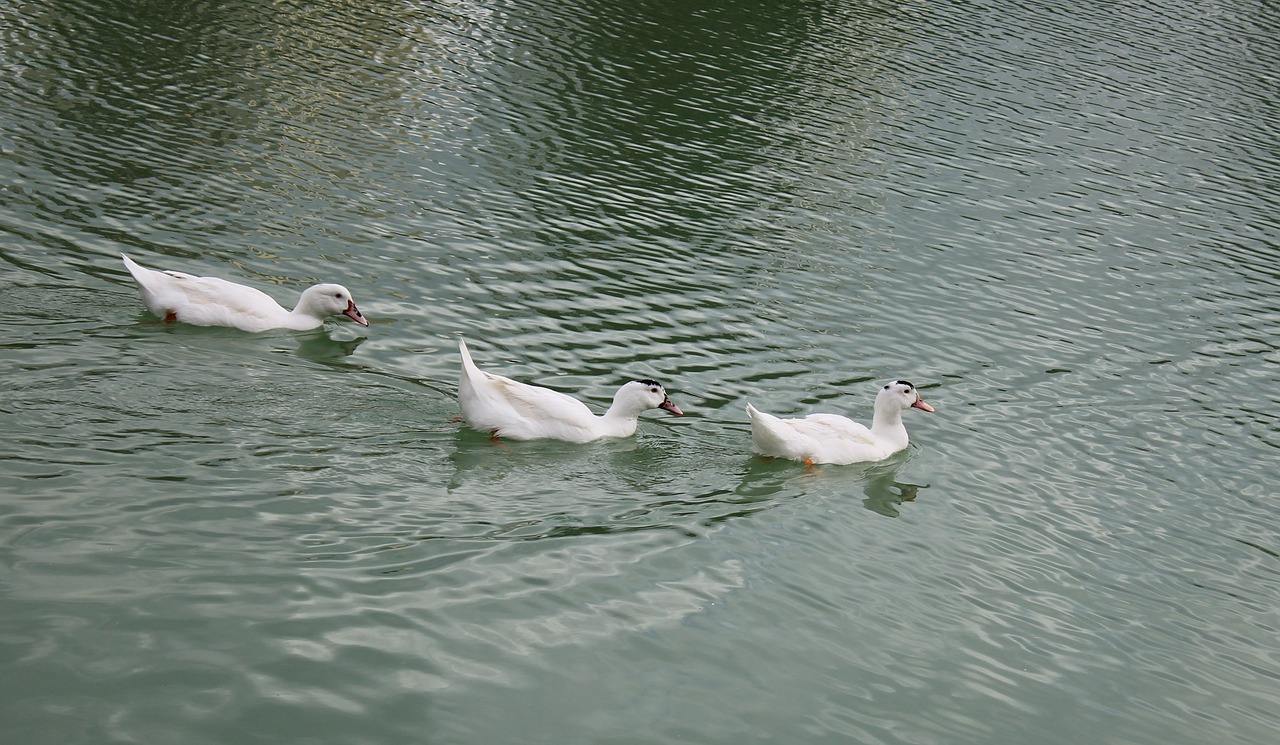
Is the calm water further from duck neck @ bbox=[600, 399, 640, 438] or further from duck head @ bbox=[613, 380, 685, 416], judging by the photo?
duck head @ bbox=[613, 380, 685, 416]

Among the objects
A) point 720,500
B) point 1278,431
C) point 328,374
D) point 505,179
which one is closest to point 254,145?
point 505,179

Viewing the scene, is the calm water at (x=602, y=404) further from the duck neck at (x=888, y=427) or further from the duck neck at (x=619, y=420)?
the duck neck at (x=888, y=427)

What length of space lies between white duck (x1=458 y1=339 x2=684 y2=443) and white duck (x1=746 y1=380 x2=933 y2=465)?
4.13ft

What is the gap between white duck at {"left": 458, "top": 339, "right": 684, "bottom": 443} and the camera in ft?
41.8

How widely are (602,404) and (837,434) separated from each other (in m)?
2.73

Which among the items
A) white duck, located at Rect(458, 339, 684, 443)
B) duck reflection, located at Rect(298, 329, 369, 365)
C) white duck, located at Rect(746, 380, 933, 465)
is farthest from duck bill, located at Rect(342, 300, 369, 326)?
white duck, located at Rect(746, 380, 933, 465)

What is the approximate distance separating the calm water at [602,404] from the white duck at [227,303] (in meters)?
0.26

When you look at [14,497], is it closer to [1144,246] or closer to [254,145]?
[254,145]

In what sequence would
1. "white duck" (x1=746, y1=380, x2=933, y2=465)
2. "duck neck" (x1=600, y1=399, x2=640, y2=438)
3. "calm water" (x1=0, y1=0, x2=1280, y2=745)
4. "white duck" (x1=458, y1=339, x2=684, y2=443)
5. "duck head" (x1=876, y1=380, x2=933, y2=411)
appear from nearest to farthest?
Answer: "calm water" (x1=0, y1=0, x2=1280, y2=745) < "white duck" (x1=458, y1=339, x2=684, y2=443) < "white duck" (x1=746, y1=380, x2=933, y2=465) < "duck neck" (x1=600, y1=399, x2=640, y2=438) < "duck head" (x1=876, y1=380, x2=933, y2=411)

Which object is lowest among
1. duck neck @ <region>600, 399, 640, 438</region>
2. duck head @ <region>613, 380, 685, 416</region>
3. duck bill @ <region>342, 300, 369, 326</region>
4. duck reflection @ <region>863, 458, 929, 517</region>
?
duck reflection @ <region>863, 458, 929, 517</region>

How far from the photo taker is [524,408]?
12875 millimetres

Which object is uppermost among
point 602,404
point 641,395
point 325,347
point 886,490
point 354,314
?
point 354,314

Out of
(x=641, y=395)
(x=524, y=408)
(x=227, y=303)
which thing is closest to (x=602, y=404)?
(x=641, y=395)

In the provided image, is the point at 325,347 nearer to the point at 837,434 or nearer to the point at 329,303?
the point at 329,303
